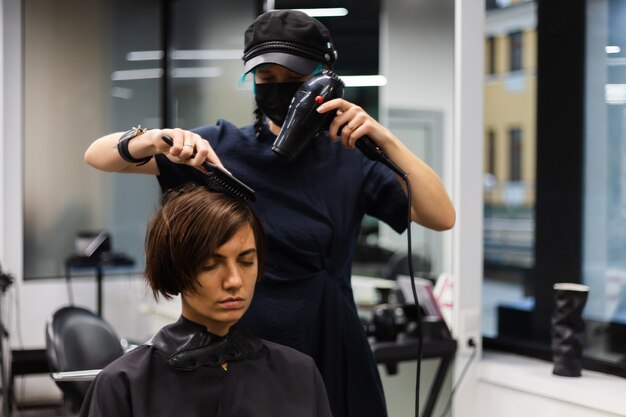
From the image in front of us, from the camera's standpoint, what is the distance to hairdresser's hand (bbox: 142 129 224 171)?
1.23 meters

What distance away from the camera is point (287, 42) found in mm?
1400

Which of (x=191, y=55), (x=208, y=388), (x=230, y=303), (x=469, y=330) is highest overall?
(x=191, y=55)

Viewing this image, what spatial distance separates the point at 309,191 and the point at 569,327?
1361 millimetres

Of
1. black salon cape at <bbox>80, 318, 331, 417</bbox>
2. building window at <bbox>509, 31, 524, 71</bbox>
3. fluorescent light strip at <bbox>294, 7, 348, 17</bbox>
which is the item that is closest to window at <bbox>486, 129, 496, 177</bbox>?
building window at <bbox>509, 31, 524, 71</bbox>

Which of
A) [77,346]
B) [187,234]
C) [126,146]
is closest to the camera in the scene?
[187,234]

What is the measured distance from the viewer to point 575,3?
2750mm

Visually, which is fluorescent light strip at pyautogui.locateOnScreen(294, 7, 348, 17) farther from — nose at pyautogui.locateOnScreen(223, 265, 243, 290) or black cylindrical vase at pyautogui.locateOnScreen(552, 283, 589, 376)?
nose at pyautogui.locateOnScreen(223, 265, 243, 290)

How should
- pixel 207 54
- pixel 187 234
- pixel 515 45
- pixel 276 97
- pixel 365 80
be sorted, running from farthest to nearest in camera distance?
1. pixel 207 54
2. pixel 515 45
3. pixel 365 80
4. pixel 276 97
5. pixel 187 234

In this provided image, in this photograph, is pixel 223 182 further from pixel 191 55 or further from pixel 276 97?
pixel 191 55

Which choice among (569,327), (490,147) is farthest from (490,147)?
(569,327)

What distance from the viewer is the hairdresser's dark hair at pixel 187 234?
3.96 feet

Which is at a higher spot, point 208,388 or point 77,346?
point 208,388

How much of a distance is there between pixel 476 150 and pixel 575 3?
626 millimetres

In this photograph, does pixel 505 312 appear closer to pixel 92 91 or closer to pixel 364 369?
pixel 364 369
